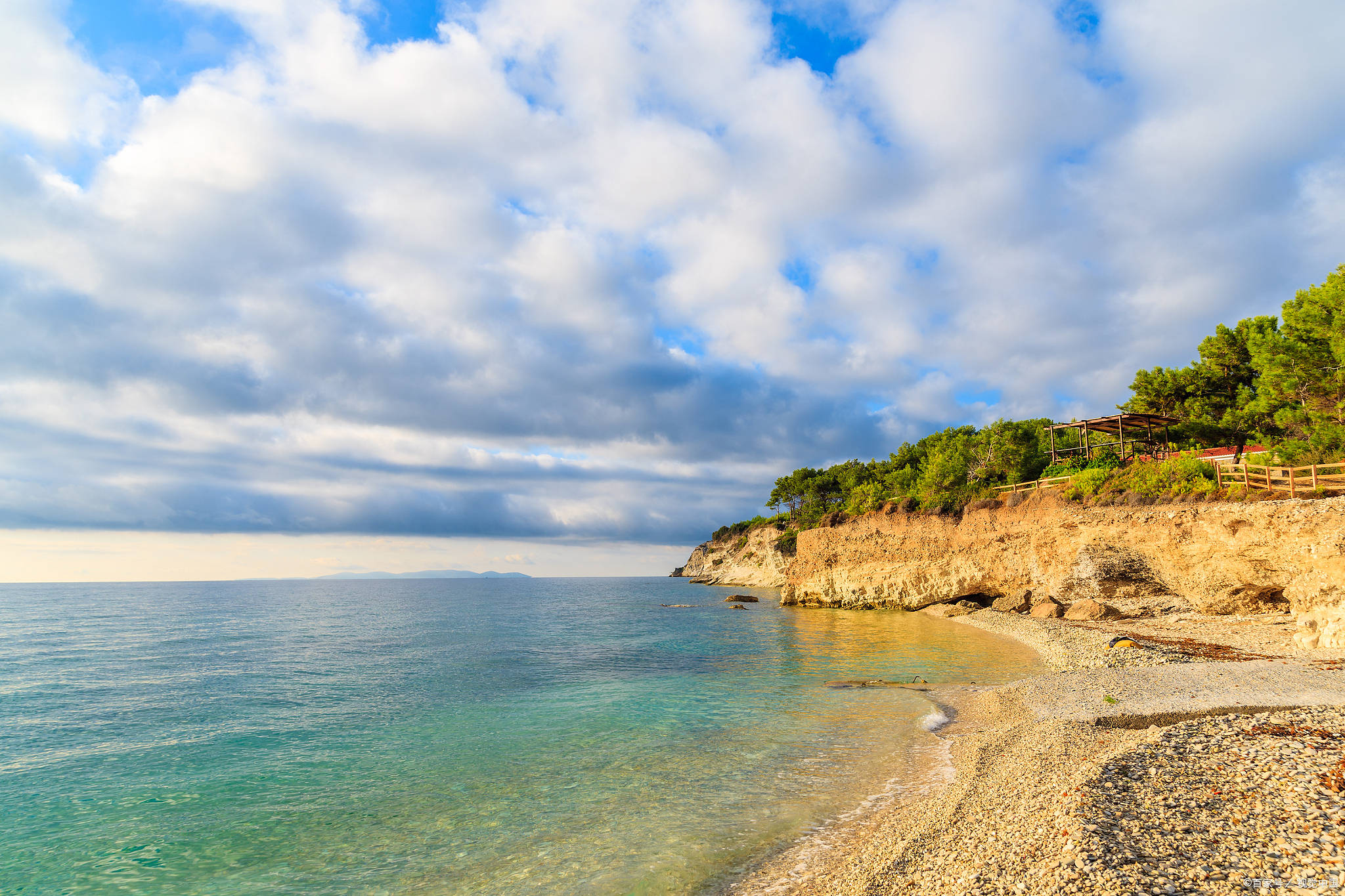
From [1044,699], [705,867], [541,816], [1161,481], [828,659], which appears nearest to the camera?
[705,867]

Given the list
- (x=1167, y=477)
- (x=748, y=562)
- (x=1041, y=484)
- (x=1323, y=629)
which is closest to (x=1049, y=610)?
(x=1167, y=477)

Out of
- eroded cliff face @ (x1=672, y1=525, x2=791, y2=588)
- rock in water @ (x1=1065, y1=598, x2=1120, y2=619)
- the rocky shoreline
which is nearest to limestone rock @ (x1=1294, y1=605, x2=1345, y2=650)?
the rocky shoreline

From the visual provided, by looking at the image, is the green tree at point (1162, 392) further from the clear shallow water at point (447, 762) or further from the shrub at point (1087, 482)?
the clear shallow water at point (447, 762)

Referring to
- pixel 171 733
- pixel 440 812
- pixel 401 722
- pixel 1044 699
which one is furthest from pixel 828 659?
pixel 171 733

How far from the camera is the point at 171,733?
63.3 ft

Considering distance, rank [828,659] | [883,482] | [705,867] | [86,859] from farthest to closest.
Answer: [883,482] → [828,659] → [86,859] → [705,867]

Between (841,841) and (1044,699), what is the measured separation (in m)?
11.3

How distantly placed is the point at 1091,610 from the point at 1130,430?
1902 centimetres

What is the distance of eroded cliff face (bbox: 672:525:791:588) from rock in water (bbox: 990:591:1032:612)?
45774 mm

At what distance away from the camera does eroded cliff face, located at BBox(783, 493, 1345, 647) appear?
25.6 metres

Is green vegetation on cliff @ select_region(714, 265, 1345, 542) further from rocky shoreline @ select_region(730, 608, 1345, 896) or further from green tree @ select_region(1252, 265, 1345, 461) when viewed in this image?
rocky shoreline @ select_region(730, 608, 1345, 896)

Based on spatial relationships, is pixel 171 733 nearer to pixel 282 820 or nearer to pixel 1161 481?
pixel 282 820

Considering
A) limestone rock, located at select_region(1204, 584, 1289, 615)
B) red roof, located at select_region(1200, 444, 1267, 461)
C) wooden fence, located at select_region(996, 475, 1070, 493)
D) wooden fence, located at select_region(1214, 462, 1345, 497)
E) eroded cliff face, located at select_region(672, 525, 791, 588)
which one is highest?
red roof, located at select_region(1200, 444, 1267, 461)

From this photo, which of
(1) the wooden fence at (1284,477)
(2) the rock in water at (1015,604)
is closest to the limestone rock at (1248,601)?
(1) the wooden fence at (1284,477)
